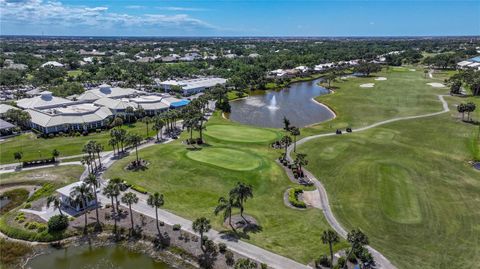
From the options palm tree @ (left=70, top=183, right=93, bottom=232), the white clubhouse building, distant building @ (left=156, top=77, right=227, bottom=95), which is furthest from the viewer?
distant building @ (left=156, top=77, right=227, bottom=95)

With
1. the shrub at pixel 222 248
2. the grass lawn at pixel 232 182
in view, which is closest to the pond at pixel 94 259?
the shrub at pixel 222 248

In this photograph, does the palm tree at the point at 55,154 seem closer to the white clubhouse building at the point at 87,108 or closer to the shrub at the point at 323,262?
the white clubhouse building at the point at 87,108

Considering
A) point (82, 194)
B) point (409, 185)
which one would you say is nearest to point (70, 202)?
point (82, 194)

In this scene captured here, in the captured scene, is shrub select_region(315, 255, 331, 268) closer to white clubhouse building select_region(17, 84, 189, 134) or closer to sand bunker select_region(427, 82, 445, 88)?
white clubhouse building select_region(17, 84, 189, 134)

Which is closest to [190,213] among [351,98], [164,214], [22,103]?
[164,214]

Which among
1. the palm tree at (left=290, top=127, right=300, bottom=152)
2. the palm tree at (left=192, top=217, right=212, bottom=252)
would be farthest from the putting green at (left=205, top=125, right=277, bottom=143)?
the palm tree at (left=192, top=217, right=212, bottom=252)

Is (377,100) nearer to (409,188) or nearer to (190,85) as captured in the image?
(190,85)
